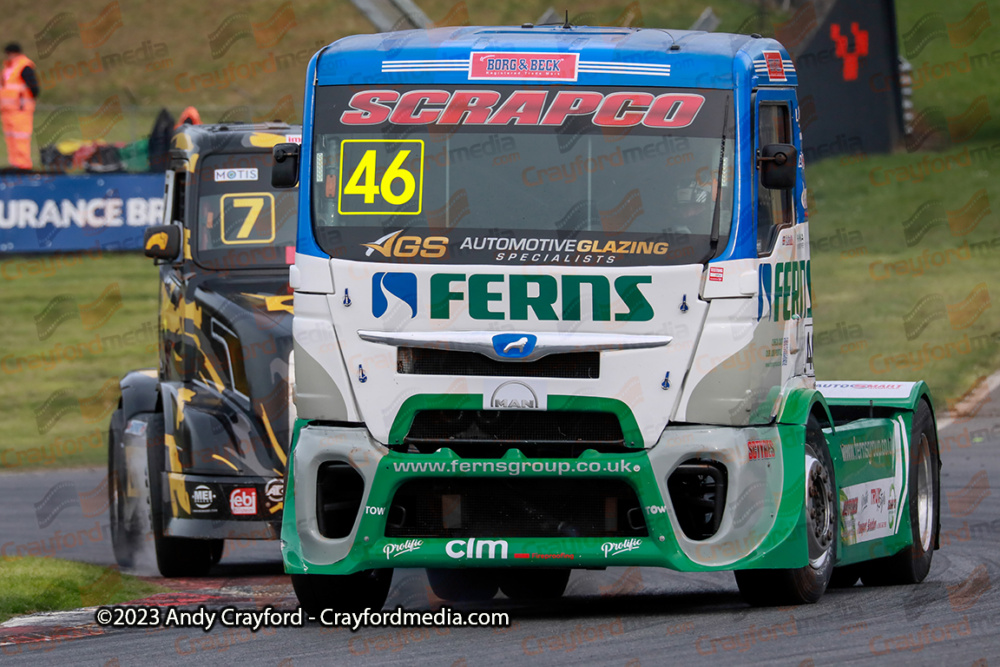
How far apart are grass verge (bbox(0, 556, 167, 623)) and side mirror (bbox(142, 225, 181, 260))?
223 cm

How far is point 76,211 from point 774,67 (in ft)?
59.0

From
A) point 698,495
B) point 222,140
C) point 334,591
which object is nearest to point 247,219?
point 222,140

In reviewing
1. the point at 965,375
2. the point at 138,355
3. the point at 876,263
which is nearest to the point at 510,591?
the point at 965,375

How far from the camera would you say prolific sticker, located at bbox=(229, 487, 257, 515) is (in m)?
11.8

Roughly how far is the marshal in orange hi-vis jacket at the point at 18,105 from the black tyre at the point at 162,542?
15596 mm

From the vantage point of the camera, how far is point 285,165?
929 cm

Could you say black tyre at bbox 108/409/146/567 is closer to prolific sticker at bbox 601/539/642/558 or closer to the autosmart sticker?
prolific sticker at bbox 601/539/642/558

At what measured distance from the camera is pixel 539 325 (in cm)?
877

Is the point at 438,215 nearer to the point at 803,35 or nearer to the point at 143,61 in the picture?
the point at 803,35

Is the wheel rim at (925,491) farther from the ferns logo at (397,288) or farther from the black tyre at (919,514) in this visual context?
the ferns logo at (397,288)

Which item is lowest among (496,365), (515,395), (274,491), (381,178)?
(274,491)

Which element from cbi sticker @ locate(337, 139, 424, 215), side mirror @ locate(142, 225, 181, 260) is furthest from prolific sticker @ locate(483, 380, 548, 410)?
side mirror @ locate(142, 225, 181, 260)

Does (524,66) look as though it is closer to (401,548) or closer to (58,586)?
(401,548)

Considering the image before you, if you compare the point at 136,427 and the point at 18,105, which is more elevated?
the point at 18,105
